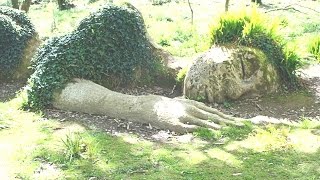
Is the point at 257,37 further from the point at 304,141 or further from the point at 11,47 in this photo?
the point at 11,47

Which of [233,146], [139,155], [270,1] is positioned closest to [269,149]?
[233,146]

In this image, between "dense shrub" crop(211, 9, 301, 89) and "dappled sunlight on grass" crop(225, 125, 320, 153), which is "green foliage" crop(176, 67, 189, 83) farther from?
"dappled sunlight on grass" crop(225, 125, 320, 153)

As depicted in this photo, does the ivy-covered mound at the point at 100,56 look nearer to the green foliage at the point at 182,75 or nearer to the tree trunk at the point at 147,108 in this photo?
the tree trunk at the point at 147,108

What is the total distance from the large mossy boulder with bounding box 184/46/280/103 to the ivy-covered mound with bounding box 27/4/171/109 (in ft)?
4.01

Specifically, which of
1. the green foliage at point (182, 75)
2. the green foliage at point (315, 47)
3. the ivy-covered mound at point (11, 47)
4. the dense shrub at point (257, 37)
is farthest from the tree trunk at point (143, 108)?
the green foliage at point (315, 47)

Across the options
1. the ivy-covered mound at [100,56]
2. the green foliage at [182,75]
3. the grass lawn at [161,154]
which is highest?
the ivy-covered mound at [100,56]

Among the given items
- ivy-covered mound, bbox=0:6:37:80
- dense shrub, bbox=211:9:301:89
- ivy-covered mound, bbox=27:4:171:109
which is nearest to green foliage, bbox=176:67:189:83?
ivy-covered mound, bbox=27:4:171:109

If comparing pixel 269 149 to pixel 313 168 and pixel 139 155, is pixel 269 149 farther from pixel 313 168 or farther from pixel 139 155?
pixel 139 155

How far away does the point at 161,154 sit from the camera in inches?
239

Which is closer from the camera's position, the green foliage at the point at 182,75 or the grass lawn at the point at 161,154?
the grass lawn at the point at 161,154

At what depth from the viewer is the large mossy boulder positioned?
28.1 ft

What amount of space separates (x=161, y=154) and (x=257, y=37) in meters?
3.96

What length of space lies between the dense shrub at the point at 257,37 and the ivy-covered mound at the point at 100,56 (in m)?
1.54

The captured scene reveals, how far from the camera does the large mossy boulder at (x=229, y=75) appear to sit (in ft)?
28.1
